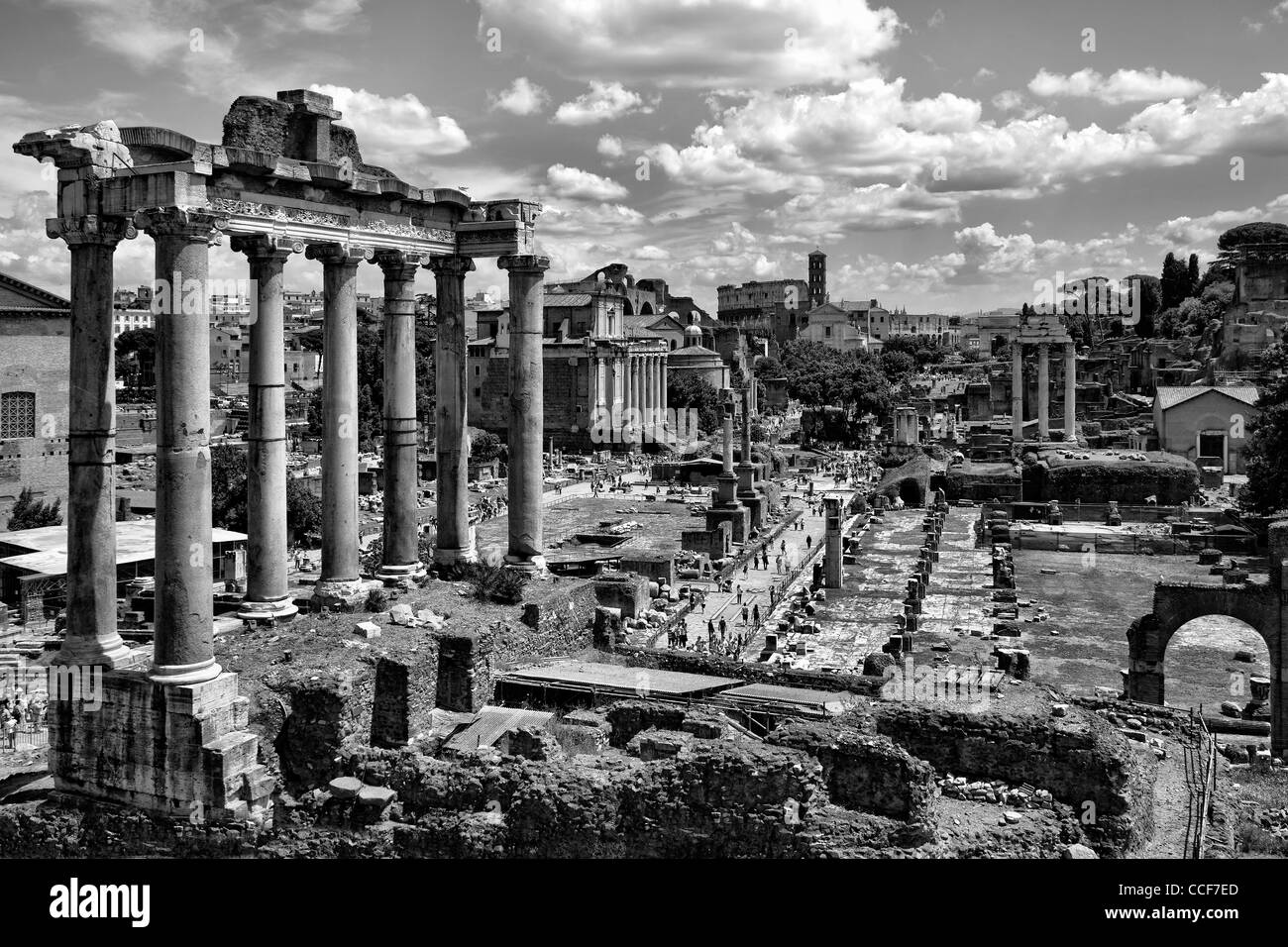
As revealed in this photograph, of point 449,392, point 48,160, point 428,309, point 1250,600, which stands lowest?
point 1250,600

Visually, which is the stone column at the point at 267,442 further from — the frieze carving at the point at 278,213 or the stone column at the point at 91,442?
the stone column at the point at 91,442

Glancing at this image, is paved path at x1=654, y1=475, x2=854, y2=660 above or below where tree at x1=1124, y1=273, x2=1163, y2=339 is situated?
below

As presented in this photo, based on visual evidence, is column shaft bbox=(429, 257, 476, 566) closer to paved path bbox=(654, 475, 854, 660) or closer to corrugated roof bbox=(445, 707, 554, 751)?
corrugated roof bbox=(445, 707, 554, 751)

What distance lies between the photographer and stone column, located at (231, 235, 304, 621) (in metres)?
18.6

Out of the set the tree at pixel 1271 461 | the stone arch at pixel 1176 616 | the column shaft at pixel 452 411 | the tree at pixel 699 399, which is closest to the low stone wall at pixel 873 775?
the column shaft at pixel 452 411

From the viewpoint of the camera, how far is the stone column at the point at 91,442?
1591 centimetres

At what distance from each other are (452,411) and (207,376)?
→ 23.1 ft

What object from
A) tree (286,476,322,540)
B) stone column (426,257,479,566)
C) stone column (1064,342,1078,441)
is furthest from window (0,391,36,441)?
stone column (1064,342,1078,441)

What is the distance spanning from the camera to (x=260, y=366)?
18781mm

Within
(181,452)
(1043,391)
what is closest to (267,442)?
(181,452)

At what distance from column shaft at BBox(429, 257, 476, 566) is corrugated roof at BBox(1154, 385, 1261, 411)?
75736 mm
